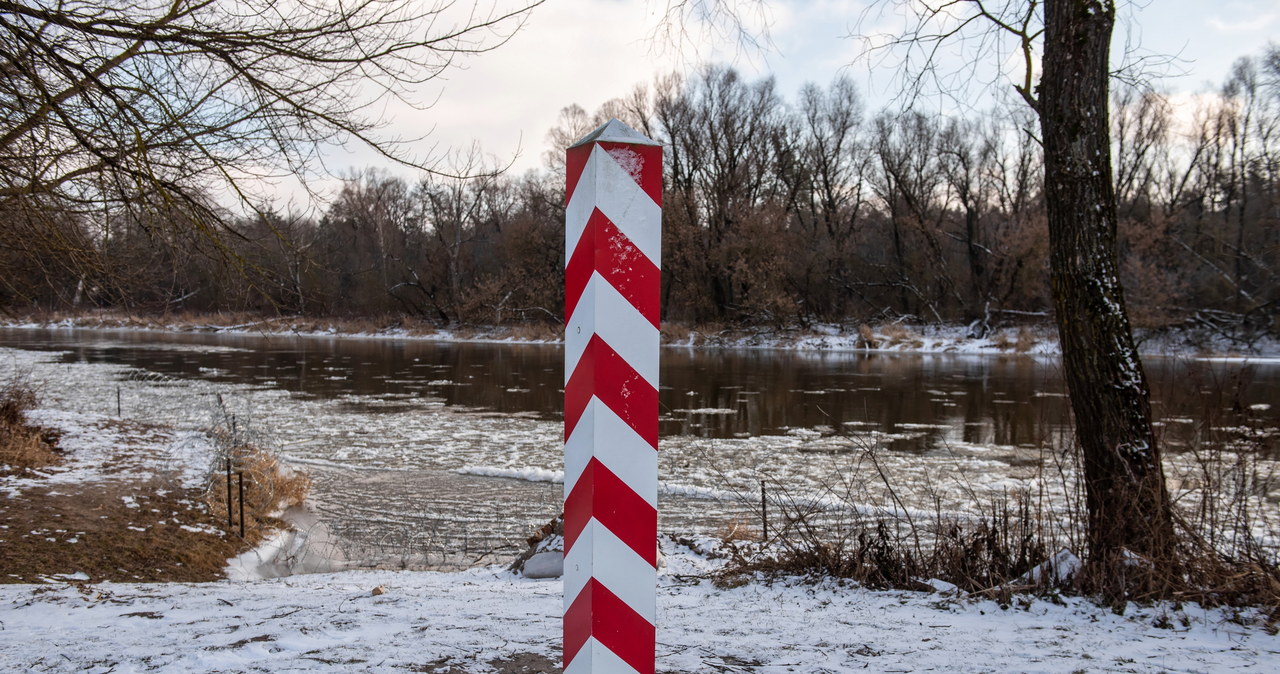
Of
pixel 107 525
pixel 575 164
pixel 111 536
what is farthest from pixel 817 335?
pixel 575 164

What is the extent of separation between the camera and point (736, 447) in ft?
45.9

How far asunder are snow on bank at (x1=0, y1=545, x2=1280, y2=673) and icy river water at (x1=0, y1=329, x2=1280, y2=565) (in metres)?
1.31

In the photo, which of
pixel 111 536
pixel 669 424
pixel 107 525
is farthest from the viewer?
pixel 669 424

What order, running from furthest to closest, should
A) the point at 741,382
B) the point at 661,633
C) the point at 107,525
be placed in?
the point at 741,382 < the point at 107,525 < the point at 661,633

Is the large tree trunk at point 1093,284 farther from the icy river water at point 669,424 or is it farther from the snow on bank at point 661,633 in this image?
the snow on bank at point 661,633

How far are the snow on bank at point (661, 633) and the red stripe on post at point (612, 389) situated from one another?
180cm

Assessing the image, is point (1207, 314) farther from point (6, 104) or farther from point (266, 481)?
point (6, 104)

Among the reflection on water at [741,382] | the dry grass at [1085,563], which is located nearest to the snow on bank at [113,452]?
the reflection on water at [741,382]

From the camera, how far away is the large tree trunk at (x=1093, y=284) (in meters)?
4.79

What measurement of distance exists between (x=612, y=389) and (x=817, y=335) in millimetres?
40469

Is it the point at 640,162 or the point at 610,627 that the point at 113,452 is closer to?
the point at 610,627

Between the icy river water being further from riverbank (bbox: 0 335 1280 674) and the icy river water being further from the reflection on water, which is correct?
riverbank (bbox: 0 335 1280 674)

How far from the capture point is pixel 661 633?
3955 millimetres

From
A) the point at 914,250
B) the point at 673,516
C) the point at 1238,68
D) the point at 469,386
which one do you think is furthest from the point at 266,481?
the point at 1238,68
